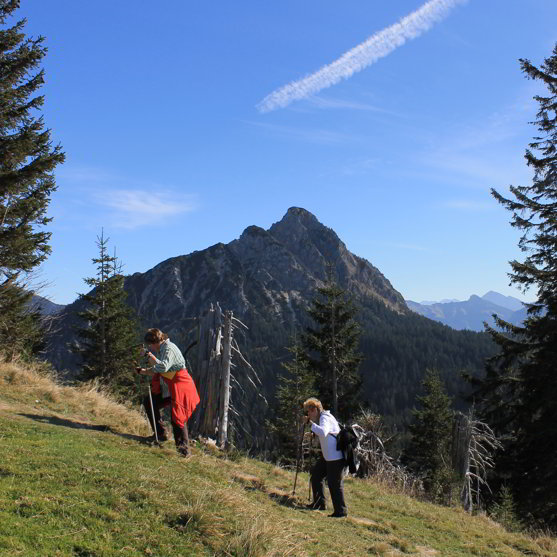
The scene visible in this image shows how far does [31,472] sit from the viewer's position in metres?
5.41

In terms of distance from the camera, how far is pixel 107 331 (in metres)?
26.0

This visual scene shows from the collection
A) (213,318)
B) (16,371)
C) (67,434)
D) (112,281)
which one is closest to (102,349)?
(112,281)

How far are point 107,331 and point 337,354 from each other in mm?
12520

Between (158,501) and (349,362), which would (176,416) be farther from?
(349,362)

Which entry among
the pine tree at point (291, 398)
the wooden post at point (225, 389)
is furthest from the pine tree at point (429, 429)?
the wooden post at point (225, 389)

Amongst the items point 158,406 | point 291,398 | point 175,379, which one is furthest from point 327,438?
point 291,398

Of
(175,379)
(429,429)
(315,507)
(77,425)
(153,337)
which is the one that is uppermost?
(153,337)

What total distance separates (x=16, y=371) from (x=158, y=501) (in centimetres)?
761

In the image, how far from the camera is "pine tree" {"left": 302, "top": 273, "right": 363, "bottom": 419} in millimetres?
25656

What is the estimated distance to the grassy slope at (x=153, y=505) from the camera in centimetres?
431

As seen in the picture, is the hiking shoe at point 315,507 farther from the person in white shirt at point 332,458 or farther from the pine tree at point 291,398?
the pine tree at point 291,398

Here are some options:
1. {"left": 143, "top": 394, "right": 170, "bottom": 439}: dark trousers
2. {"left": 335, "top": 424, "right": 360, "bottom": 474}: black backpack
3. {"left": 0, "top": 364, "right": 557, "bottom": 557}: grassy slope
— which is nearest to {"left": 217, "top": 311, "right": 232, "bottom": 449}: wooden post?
{"left": 0, "top": 364, "right": 557, "bottom": 557}: grassy slope

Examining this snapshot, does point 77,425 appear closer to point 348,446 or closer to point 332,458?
point 332,458

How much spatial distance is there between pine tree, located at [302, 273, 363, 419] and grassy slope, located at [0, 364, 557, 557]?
577 inches
